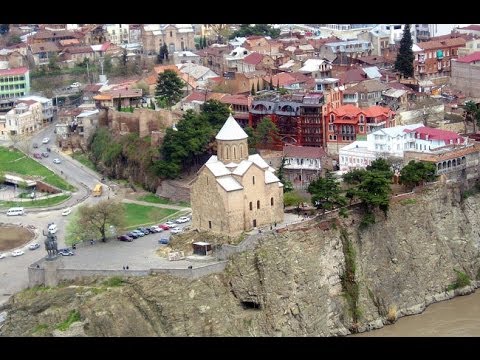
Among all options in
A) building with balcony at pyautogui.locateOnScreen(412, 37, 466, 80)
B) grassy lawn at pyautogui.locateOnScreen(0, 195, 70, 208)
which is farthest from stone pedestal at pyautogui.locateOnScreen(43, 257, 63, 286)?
building with balcony at pyautogui.locateOnScreen(412, 37, 466, 80)

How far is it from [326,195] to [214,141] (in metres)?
7.31

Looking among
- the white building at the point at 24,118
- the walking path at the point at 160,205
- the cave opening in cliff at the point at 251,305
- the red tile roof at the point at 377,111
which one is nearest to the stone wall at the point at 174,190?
the walking path at the point at 160,205

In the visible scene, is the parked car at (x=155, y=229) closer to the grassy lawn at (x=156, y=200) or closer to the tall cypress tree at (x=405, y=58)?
the grassy lawn at (x=156, y=200)

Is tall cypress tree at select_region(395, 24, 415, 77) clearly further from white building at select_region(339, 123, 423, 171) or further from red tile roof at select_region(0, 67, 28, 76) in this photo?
red tile roof at select_region(0, 67, 28, 76)

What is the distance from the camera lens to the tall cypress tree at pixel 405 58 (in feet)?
112

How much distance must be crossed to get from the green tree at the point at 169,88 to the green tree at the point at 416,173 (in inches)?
496

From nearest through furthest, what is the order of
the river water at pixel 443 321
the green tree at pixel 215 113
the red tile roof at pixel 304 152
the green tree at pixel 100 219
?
the river water at pixel 443 321, the green tree at pixel 100 219, the red tile roof at pixel 304 152, the green tree at pixel 215 113

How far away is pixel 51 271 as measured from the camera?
20688 millimetres

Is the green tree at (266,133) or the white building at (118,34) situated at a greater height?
the white building at (118,34)

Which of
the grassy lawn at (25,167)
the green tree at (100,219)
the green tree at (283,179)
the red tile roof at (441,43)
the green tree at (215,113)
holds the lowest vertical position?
the grassy lawn at (25,167)

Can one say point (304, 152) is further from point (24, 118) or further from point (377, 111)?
point (24, 118)

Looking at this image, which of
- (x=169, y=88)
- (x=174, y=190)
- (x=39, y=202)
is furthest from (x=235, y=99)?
(x=39, y=202)

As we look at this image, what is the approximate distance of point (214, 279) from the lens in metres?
19.9

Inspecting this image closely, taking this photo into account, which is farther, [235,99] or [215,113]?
[235,99]
